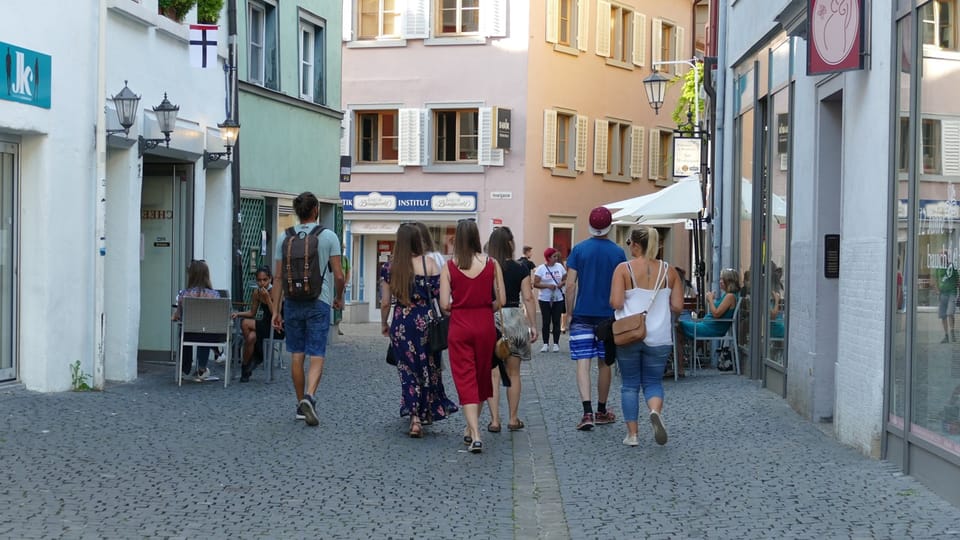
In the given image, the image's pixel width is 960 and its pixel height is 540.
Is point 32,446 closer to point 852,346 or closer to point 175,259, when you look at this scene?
point 852,346

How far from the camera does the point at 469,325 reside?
11188 mm

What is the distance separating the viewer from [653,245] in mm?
11375

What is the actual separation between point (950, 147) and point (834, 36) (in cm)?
246

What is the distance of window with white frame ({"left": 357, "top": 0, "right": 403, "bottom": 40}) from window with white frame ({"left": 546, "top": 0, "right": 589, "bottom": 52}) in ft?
13.9

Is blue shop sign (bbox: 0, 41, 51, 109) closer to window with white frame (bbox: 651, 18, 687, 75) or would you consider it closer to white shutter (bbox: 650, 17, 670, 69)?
white shutter (bbox: 650, 17, 670, 69)

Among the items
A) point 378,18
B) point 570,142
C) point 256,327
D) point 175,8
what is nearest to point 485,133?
point 570,142

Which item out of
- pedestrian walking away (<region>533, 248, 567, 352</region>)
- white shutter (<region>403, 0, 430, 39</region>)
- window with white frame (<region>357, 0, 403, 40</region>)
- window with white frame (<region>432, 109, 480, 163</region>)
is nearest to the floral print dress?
pedestrian walking away (<region>533, 248, 567, 352</region>)

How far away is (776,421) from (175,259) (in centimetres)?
853

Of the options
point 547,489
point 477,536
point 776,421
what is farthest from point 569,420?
point 477,536

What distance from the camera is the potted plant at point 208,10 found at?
18.2 meters

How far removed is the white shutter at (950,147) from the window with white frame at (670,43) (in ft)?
118

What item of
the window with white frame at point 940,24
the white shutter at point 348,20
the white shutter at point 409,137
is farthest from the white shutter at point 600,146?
the window with white frame at point 940,24

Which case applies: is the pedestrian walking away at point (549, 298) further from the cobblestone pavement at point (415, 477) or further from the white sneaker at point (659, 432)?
the white sneaker at point (659, 432)

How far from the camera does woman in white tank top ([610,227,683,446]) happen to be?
11.2 m
